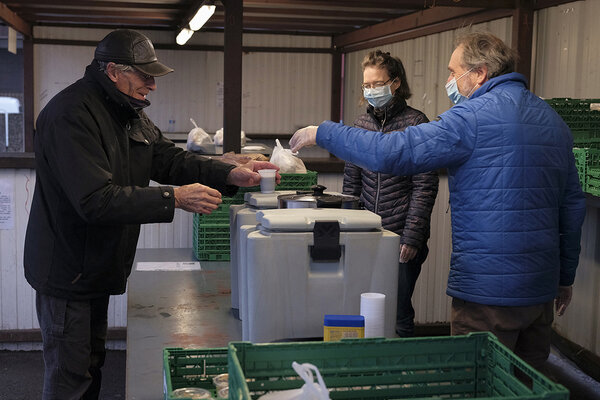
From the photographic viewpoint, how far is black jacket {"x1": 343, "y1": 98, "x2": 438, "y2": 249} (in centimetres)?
351

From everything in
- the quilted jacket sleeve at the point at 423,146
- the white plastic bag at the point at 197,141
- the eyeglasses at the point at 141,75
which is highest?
the eyeglasses at the point at 141,75

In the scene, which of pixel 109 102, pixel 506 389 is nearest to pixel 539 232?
pixel 506 389

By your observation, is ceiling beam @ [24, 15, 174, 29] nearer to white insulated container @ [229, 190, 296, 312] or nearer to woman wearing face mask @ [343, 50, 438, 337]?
woman wearing face mask @ [343, 50, 438, 337]

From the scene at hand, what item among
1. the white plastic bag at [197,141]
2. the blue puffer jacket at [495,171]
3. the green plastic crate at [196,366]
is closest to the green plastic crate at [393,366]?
the green plastic crate at [196,366]

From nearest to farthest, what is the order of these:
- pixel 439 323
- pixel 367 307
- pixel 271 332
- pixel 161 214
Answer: pixel 367 307 < pixel 271 332 < pixel 161 214 < pixel 439 323

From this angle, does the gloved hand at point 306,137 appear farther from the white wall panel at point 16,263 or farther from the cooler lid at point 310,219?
the white wall panel at point 16,263

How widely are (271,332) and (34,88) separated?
1034cm

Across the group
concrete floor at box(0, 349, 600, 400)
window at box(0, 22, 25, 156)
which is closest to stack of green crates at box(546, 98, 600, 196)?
concrete floor at box(0, 349, 600, 400)

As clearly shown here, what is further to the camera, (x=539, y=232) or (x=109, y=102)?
(x=109, y=102)

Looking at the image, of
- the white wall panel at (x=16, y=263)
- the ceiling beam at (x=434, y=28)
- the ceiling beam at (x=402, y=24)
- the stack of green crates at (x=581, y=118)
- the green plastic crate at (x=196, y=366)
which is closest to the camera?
the green plastic crate at (x=196, y=366)

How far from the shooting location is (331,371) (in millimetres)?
1507

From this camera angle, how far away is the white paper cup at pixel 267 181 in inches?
110

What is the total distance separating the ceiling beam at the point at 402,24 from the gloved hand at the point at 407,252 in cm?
416

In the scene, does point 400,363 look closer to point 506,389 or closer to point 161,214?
point 506,389
